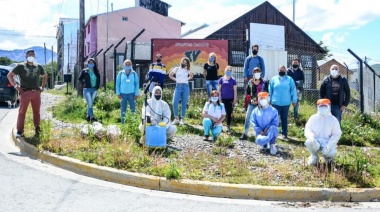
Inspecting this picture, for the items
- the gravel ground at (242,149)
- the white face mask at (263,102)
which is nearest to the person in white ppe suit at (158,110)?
the gravel ground at (242,149)

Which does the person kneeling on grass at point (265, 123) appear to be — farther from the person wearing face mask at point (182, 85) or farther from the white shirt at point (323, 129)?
the person wearing face mask at point (182, 85)

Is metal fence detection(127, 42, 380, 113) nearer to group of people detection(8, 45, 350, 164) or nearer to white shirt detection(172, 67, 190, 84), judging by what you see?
group of people detection(8, 45, 350, 164)

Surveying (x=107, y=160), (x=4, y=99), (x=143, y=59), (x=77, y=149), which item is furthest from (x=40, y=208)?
(x=143, y=59)

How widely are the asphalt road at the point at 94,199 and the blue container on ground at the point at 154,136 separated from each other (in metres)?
1.46

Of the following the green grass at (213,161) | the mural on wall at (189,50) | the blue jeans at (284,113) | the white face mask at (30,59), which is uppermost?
the mural on wall at (189,50)

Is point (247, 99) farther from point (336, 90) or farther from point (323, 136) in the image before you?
point (323, 136)

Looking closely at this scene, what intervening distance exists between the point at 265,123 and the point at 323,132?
1.43 metres

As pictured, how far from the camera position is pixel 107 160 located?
7.23m

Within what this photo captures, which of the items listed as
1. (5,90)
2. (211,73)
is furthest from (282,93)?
(5,90)

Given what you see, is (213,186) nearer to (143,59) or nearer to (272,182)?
(272,182)

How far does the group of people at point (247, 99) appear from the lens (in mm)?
7449

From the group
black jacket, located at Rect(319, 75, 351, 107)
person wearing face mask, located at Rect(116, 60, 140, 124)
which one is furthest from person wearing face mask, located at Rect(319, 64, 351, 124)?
person wearing face mask, located at Rect(116, 60, 140, 124)

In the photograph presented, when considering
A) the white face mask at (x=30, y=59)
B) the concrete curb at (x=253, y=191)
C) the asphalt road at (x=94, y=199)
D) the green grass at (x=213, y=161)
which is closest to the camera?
the asphalt road at (x=94, y=199)

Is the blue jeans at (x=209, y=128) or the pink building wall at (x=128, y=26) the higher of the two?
the pink building wall at (x=128, y=26)
